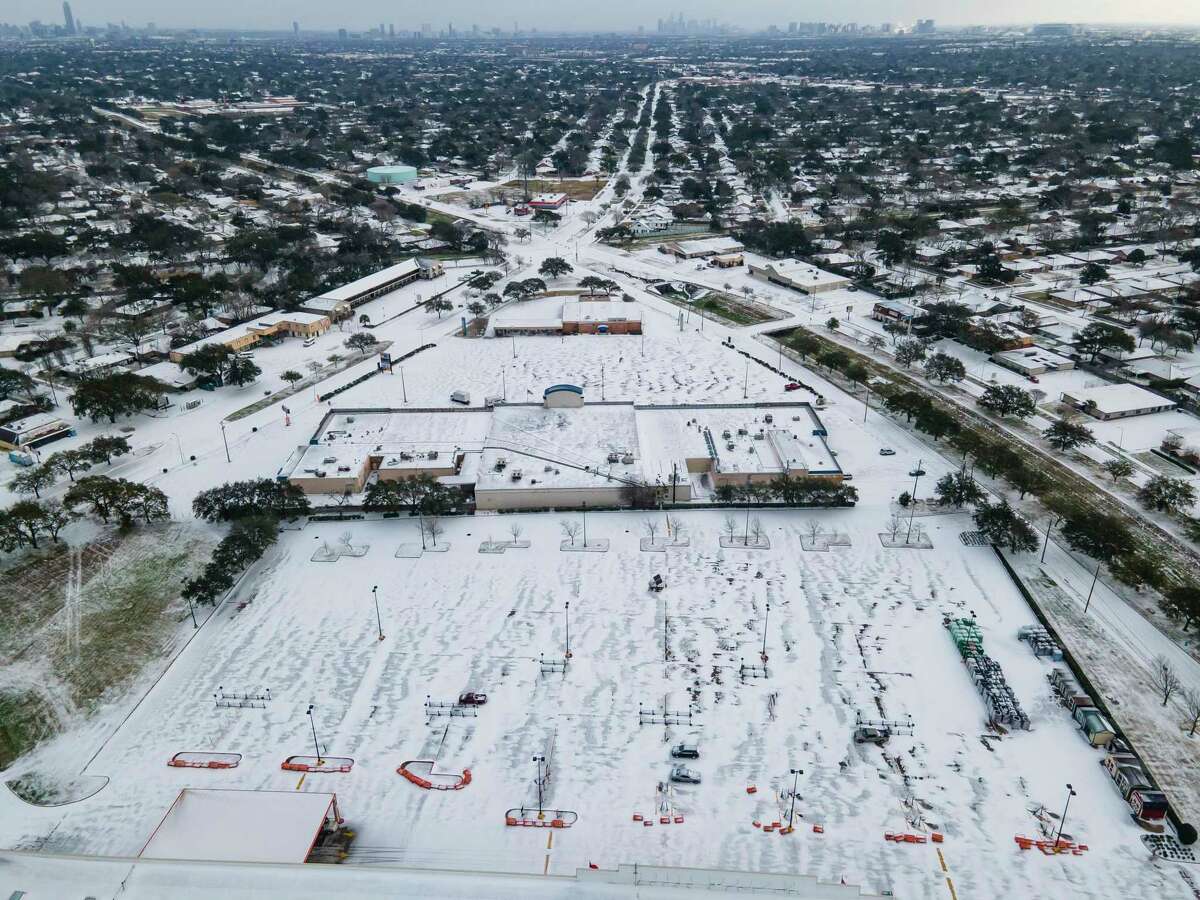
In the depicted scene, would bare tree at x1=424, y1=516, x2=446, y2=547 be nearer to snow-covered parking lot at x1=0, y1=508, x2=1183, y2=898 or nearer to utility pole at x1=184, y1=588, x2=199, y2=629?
snow-covered parking lot at x1=0, y1=508, x2=1183, y2=898

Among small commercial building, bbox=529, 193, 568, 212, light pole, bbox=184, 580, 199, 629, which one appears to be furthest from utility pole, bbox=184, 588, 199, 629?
small commercial building, bbox=529, 193, 568, 212

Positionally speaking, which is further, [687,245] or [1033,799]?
[687,245]

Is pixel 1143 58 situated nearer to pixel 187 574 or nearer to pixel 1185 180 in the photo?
pixel 1185 180

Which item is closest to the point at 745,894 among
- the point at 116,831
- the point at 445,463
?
the point at 116,831

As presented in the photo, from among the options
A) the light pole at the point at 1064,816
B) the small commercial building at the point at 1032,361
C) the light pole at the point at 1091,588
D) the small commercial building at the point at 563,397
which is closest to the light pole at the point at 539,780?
the light pole at the point at 1064,816

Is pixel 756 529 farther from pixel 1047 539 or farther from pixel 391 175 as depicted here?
pixel 391 175

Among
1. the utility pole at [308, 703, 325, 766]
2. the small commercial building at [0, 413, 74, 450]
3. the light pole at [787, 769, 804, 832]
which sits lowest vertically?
the light pole at [787, 769, 804, 832]
